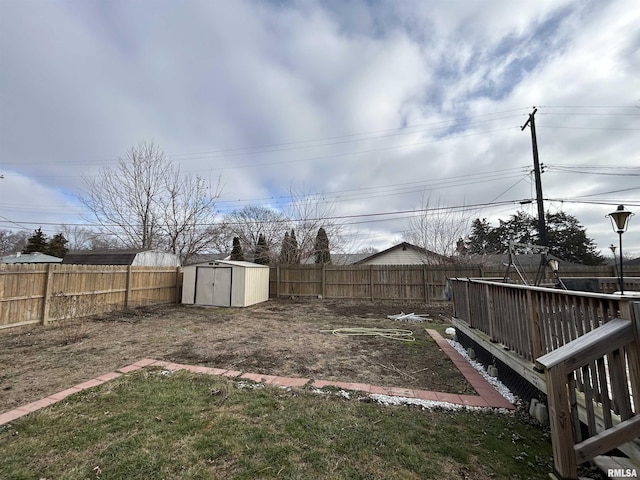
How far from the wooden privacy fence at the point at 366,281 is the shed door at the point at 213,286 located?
3.08 metres

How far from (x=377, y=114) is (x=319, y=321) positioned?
7736 mm

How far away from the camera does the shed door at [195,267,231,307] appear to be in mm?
10648

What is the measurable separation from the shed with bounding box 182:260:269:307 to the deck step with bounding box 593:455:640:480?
1004 cm

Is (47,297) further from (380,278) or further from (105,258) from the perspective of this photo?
(380,278)

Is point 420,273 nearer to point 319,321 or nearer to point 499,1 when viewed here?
point 319,321

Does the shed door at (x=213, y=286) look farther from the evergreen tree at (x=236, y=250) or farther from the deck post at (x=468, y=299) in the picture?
the evergreen tree at (x=236, y=250)

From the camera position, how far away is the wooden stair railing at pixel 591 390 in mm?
1479

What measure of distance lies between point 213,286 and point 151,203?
25.6ft

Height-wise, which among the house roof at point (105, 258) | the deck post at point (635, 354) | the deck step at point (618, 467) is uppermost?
the house roof at point (105, 258)

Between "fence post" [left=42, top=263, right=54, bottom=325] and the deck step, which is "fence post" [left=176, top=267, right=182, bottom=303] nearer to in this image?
"fence post" [left=42, top=263, right=54, bottom=325]

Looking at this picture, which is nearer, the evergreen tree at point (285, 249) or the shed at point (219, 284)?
the shed at point (219, 284)

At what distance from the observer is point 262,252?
18969 millimetres

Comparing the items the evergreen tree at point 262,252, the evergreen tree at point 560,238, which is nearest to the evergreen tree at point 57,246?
the evergreen tree at point 262,252

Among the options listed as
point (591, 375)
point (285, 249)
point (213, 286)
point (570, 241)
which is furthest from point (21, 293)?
point (570, 241)
